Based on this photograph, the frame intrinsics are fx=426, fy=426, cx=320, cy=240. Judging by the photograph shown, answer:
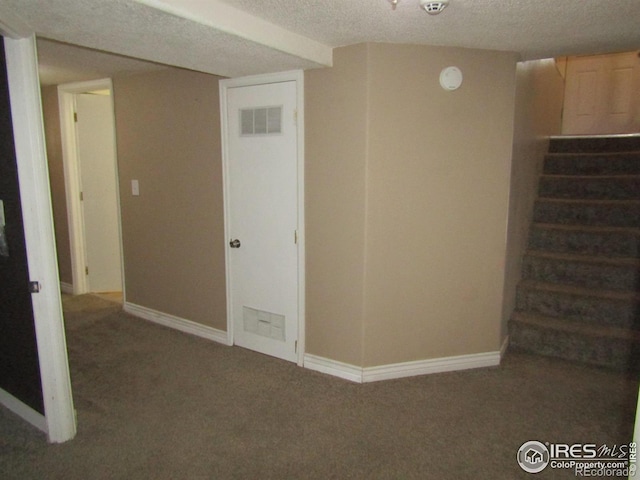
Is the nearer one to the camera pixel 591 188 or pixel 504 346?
pixel 504 346

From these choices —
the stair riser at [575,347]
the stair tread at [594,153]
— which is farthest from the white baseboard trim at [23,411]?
the stair tread at [594,153]

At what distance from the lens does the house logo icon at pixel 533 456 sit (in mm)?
2135

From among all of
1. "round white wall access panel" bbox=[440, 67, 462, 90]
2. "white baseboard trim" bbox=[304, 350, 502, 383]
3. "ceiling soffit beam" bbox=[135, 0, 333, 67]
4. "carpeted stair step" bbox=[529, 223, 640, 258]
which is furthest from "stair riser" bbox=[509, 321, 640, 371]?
"ceiling soffit beam" bbox=[135, 0, 333, 67]

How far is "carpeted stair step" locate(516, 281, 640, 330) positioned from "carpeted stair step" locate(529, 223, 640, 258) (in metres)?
0.41

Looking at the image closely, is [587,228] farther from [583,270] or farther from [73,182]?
[73,182]

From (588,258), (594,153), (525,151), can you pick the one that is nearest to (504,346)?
(588,258)

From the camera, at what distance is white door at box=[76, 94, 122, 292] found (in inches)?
183

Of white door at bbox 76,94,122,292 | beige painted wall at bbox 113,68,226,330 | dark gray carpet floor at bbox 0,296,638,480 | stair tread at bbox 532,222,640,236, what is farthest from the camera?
white door at bbox 76,94,122,292

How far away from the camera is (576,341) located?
321cm

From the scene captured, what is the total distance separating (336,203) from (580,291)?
2.24m

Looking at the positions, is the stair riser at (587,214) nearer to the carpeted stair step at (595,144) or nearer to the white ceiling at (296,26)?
the carpeted stair step at (595,144)

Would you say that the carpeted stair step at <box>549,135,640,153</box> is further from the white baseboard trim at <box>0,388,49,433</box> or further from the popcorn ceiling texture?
the white baseboard trim at <box>0,388,49,433</box>

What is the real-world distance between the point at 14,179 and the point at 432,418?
104 inches

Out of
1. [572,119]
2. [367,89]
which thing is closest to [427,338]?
[367,89]
